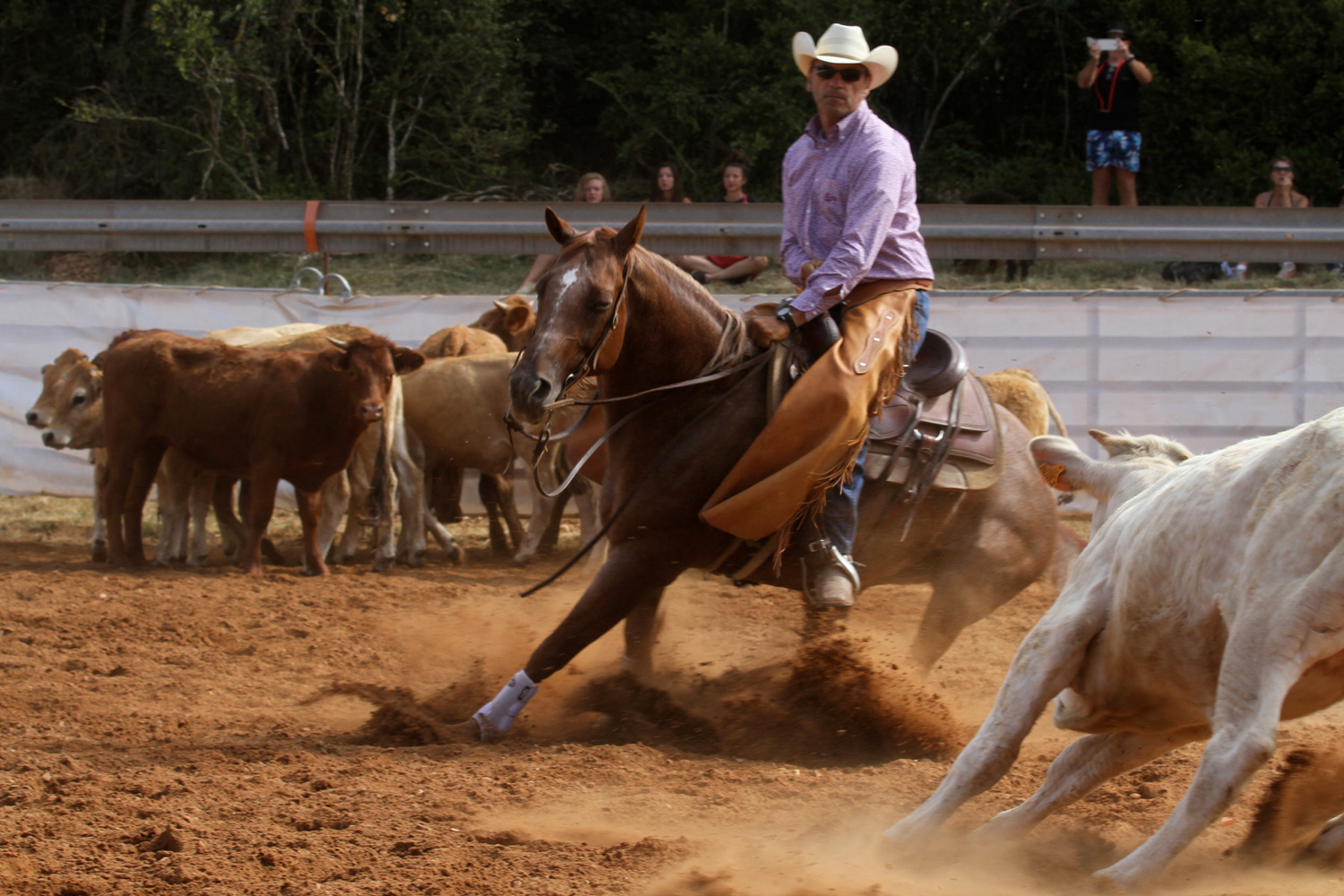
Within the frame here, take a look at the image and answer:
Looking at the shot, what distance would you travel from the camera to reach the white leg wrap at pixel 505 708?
15.2ft

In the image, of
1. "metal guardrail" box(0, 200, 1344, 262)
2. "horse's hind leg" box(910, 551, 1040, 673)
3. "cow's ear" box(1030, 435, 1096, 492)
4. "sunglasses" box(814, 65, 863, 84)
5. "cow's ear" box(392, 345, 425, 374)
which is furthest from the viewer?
"metal guardrail" box(0, 200, 1344, 262)

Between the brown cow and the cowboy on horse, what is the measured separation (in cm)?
377

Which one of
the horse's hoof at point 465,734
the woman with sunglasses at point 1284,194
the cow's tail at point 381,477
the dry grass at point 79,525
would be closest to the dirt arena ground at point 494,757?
the horse's hoof at point 465,734

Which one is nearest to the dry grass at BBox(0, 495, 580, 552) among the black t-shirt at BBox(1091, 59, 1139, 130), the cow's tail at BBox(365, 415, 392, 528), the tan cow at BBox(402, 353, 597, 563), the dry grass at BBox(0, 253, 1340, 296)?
the tan cow at BBox(402, 353, 597, 563)

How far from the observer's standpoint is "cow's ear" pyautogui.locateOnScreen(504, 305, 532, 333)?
30.6ft

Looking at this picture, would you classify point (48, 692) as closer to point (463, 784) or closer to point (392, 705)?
point (392, 705)

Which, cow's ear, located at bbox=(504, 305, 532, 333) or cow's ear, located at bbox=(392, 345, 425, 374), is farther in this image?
Result: cow's ear, located at bbox=(504, 305, 532, 333)

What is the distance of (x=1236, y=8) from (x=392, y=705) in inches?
523

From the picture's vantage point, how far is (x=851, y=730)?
488cm

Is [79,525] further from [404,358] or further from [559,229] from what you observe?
[559,229]

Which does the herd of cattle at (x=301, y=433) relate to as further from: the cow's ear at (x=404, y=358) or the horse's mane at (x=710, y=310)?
the horse's mane at (x=710, y=310)

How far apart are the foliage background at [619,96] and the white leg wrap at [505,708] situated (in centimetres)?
1139

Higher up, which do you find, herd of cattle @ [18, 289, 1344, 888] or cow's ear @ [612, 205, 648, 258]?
cow's ear @ [612, 205, 648, 258]

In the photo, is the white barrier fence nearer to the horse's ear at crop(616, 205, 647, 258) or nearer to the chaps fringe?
the chaps fringe
